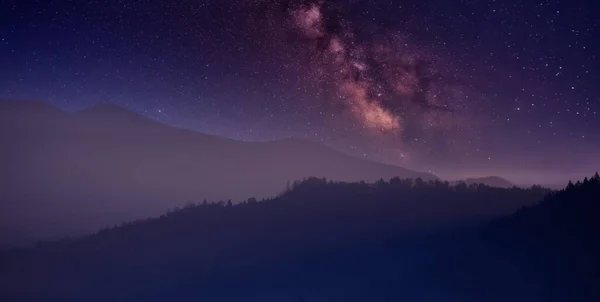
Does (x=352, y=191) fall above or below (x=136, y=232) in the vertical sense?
above

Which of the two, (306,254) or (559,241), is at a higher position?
(559,241)

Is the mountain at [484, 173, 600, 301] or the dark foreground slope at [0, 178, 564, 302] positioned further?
the dark foreground slope at [0, 178, 564, 302]

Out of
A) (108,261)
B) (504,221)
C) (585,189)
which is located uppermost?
(585,189)

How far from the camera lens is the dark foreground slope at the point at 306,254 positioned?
93.7 ft

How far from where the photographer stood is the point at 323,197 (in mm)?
56469

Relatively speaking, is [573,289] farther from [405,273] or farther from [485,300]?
[405,273]

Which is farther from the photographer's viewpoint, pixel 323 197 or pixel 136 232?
pixel 136 232

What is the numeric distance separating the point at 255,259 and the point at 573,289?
27989mm

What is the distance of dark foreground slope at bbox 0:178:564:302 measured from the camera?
28.6m

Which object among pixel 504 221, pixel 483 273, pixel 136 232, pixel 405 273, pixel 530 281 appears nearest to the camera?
pixel 530 281

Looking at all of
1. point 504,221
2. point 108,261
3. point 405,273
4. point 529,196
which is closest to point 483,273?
point 405,273

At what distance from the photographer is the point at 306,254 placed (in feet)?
129

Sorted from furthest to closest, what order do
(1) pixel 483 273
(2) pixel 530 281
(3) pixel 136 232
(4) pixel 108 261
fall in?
(3) pixel 136 232, (4) pixel 108 261, (1) pixel 483 273, (2) pixel 530 281

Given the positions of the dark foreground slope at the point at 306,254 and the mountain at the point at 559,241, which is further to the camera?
the dark foreground slope at the point at 306,254
